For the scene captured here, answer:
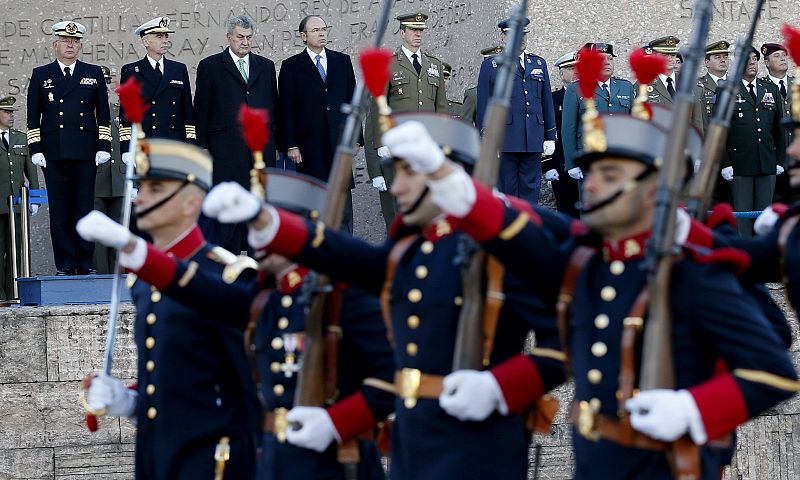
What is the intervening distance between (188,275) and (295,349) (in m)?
0.57

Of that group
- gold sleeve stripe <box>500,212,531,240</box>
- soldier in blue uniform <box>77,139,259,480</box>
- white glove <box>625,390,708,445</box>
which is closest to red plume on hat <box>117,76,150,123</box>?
soldier in blue uniform <box>77,139,259,480</box>

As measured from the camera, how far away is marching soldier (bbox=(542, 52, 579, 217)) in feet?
46.1

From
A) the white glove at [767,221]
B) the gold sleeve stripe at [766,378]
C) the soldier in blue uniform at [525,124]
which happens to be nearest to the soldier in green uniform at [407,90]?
the soldier in blue uniform at [525,124]

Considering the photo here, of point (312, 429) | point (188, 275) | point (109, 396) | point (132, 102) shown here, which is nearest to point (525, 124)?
point (132, 102)

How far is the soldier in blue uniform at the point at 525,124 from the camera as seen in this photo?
1331 cm

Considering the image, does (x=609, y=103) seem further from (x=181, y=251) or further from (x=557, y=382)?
(x=557, y=382)

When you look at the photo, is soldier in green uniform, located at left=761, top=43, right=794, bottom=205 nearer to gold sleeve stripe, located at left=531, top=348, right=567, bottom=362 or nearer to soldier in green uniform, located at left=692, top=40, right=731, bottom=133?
soldier in green uniform, located at left=692, top=40, right=731, bottom=133

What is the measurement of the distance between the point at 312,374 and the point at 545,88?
7.93 m

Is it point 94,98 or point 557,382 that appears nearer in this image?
point 557,382

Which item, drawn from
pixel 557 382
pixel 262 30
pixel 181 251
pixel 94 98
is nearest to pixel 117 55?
pixel 262 30

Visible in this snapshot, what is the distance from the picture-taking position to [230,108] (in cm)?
1296

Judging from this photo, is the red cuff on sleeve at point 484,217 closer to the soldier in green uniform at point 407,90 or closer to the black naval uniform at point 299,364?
the black naval uniform at point 299,364

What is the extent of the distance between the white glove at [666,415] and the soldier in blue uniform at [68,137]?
8129 mm

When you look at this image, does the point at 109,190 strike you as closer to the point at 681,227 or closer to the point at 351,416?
the point at 351,416
